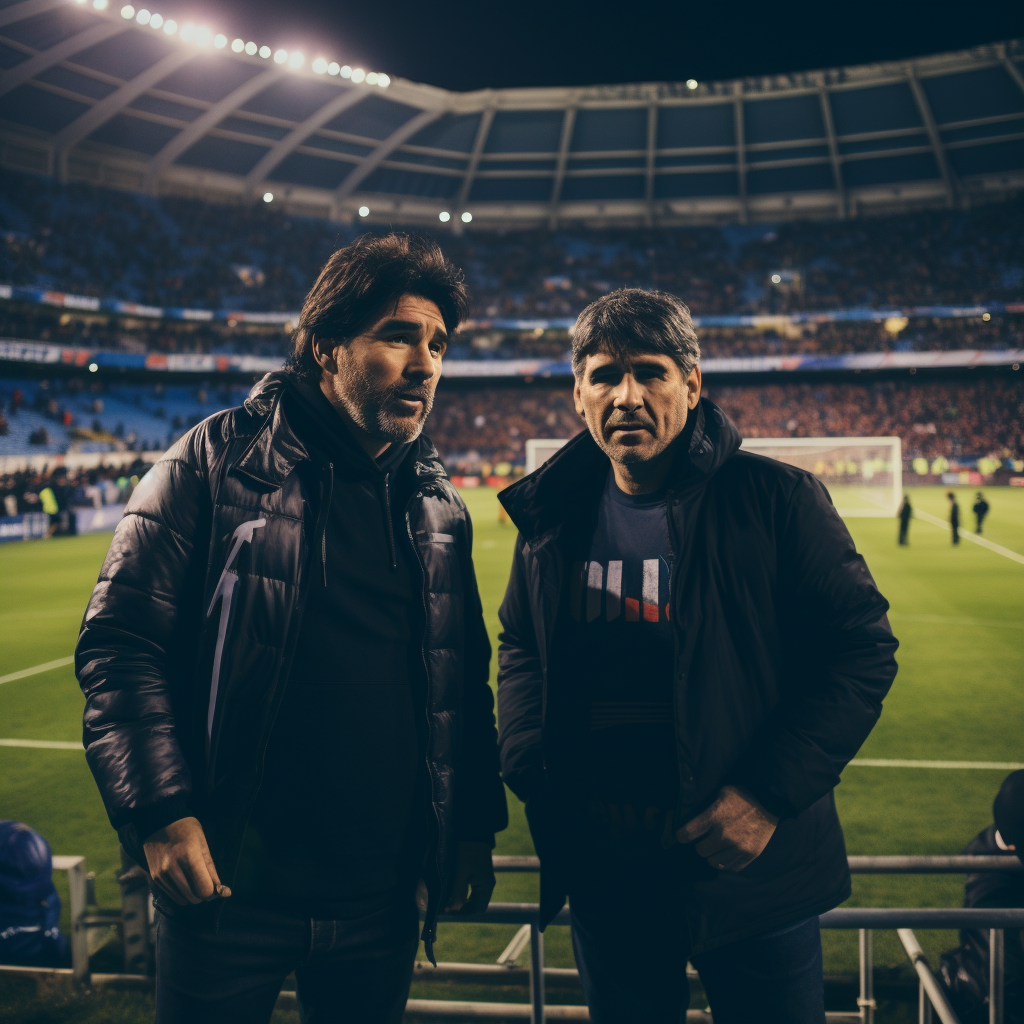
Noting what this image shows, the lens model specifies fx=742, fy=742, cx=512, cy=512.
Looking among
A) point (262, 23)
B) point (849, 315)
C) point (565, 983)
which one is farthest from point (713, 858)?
point (849, 315)

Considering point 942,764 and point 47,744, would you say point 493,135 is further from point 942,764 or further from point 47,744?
point 942,764

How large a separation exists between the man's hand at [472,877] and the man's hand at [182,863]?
2.16 feet

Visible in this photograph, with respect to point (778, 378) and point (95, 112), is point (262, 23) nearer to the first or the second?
point (95, 112)

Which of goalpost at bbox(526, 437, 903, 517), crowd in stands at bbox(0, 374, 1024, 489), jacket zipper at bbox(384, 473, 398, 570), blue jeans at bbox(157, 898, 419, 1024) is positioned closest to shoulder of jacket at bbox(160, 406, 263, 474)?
jacket zipper at bbox(384, 473, 398, 570)

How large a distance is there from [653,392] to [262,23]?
1.58 m

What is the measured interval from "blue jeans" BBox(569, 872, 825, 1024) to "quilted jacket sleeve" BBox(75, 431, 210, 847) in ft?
3.49

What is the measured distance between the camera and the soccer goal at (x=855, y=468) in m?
23.8

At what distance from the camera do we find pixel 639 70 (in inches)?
89.2

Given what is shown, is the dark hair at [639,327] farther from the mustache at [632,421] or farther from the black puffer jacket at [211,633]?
the black puffer jacket at [211,633]

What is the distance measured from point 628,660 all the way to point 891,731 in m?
6.61

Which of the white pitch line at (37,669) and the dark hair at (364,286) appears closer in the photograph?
the dark hair at (364,286)

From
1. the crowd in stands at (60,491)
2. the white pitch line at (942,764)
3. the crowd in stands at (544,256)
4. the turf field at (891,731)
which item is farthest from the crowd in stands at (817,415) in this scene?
the white pitch line at (942,764)

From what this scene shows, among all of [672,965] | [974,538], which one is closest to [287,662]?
[672,965]

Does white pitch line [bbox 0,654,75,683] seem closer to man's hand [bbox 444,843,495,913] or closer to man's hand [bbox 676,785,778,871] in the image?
man's hand [bbox 444,843,495,913]
